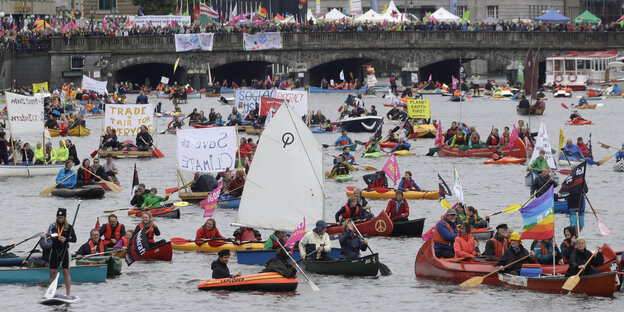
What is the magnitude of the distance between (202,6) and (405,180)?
76818 millimetres

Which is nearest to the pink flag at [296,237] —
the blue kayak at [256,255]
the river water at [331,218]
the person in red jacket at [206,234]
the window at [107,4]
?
the river water at [331,218]

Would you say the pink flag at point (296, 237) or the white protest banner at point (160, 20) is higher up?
the white protest banner at point (160, 20)

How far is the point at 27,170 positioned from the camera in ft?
195

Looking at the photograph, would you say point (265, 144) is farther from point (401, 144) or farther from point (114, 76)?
point (114, 76)

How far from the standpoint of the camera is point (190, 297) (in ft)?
116

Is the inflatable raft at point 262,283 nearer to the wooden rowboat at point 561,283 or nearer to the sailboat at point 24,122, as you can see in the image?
the wooden rowboat at point 561,283

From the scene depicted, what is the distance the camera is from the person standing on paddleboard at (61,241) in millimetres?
31906

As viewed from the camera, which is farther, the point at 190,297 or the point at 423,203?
the point at 423,203

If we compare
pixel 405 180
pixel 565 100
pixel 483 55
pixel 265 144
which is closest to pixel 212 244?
pixel 265 144

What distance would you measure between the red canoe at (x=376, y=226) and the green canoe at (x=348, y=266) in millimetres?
4579

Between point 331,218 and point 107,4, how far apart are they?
10483cm

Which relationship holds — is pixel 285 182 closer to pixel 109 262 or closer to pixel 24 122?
pixel 109 262

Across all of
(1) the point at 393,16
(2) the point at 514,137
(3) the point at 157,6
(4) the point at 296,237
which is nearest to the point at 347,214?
(4) the point at 296,237

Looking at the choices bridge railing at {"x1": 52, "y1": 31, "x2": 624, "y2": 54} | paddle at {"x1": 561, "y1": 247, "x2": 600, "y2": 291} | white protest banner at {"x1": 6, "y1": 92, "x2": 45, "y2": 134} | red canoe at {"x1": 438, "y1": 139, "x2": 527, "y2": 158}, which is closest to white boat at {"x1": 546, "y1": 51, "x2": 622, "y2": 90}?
bridge railing at {"x1": 52, "y1": 31, "x2": 624, "y2": 54}
